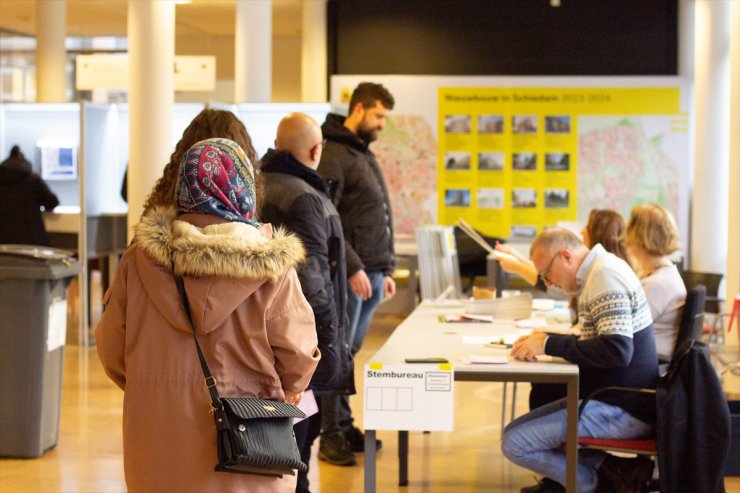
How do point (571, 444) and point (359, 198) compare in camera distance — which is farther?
point (359, 198)

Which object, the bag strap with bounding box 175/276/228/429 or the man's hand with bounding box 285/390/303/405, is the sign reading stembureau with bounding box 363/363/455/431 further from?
the bag strap with bounding box 175/276/228/429

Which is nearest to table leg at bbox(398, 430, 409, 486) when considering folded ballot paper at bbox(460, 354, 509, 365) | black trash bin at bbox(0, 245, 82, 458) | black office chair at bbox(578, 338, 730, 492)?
folded ballot paper at bbox(460, 354, 509, 365)

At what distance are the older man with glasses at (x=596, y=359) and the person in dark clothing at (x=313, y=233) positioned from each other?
0.66 metres

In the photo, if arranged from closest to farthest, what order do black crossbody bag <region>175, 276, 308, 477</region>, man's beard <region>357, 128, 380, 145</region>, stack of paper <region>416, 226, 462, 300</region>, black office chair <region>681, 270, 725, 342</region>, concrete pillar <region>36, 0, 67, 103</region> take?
black crossbody bag <region>175, 276, 308, 477</region>, man's beard <region>357, 128, 380, 145</region>, stack of paper <region>416, 226, 462, 300</region>, black office chair <region>681, 270, 725, 342</region>, concrete pillar <region>36, 0, 67, 103</region>

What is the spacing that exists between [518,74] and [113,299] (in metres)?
10.9

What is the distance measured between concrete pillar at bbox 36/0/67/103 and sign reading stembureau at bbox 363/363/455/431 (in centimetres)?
1094

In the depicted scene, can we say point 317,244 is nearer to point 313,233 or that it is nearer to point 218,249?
point 313,233

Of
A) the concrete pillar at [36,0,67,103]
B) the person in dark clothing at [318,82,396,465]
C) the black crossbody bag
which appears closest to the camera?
the black crossbody bag

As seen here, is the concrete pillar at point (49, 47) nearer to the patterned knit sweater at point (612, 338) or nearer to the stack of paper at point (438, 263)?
the stack of paper at point (438, 263)

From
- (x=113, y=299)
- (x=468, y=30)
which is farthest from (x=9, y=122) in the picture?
Result: (x=113, y=299)

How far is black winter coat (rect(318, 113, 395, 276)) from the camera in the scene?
552 cm

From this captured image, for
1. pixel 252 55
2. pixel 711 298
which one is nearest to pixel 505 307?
pixel 711 298

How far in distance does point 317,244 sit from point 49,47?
1079cm

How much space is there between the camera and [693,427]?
155 inches
